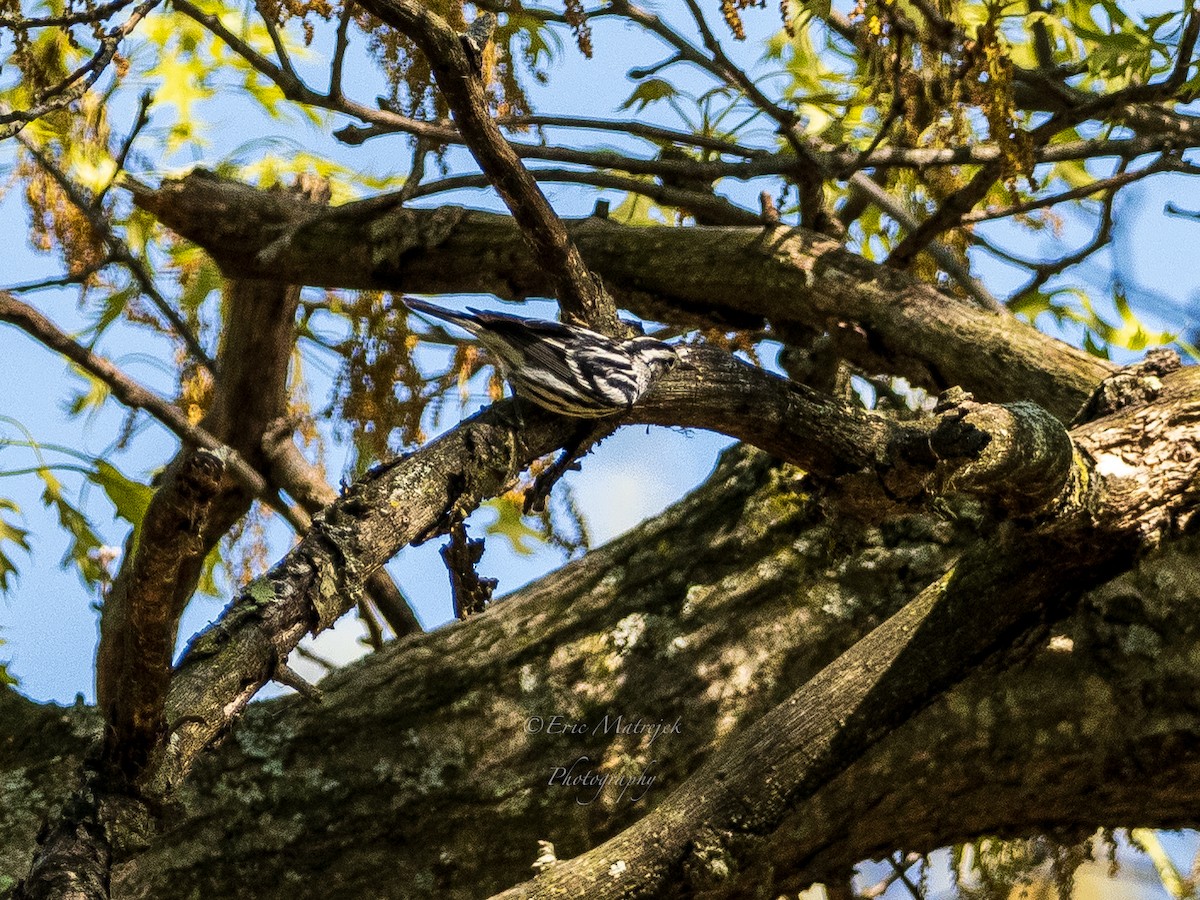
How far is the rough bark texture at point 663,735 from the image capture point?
2.38 m

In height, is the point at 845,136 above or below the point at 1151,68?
above

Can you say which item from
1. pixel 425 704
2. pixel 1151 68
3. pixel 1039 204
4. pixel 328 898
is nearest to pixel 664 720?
pixel 425 704

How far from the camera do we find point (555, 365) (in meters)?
1.91

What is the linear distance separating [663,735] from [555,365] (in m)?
0.98

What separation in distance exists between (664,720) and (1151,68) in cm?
174

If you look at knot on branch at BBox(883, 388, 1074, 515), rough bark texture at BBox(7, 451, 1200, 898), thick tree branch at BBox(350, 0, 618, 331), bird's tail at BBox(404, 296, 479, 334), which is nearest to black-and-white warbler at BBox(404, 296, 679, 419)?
bird's tail at BBox(404, 296, 479, 334)

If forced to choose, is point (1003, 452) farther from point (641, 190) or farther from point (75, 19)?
point (75, 19)

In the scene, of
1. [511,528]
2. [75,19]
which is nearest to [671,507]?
[511,528]

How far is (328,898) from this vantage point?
2.37 m

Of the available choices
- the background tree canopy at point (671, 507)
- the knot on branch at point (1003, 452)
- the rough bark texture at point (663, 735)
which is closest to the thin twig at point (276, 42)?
the background tree canopy at point (671, 507)

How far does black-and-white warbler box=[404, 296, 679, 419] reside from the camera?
190cm

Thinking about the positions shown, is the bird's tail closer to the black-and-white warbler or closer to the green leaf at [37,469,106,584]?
the black-and-white warbler

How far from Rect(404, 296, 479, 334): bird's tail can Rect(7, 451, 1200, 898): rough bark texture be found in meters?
0.87

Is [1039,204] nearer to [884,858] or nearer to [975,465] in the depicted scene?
[975,465]
